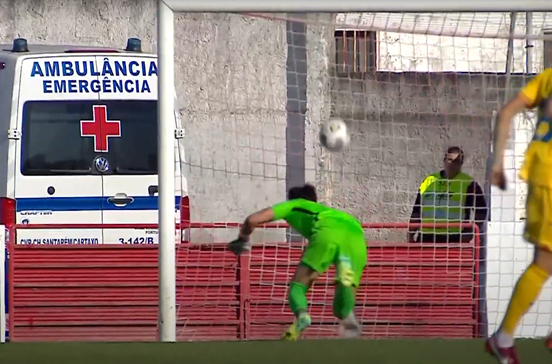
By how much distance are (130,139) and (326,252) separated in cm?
353

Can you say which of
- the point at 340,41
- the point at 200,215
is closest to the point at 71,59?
the point at 200,215

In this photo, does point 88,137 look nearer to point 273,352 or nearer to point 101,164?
point 101,164

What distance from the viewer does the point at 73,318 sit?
959 centimetres

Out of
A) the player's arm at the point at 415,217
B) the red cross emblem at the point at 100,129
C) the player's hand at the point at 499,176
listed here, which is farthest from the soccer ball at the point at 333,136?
the red cross emblem at the point at 100,129

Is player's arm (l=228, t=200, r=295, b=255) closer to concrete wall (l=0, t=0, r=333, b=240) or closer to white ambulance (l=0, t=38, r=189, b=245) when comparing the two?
concrete wall (l=0, t=0, r=333, b=240)

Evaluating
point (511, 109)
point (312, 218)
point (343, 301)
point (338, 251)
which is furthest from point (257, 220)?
point (511, 109)

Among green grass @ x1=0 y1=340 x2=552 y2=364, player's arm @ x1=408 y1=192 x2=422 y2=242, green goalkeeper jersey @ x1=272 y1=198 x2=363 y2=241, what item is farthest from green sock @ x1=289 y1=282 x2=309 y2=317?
player's arm @ x1=408 y1=192 x2=422 y2=242

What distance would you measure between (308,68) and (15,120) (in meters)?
2.63

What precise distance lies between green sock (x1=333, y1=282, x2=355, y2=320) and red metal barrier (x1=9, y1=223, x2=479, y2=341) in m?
1.38

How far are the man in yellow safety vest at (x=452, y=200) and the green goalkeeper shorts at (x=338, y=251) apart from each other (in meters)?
1.48

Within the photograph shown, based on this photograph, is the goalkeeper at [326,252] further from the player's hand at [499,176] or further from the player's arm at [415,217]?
the player's hand at [499,176]

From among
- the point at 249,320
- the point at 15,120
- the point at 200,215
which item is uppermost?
the point at 15,120

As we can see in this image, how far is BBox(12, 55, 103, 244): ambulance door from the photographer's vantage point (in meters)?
10.6

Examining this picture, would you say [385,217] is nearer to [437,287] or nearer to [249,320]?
[437,287]
